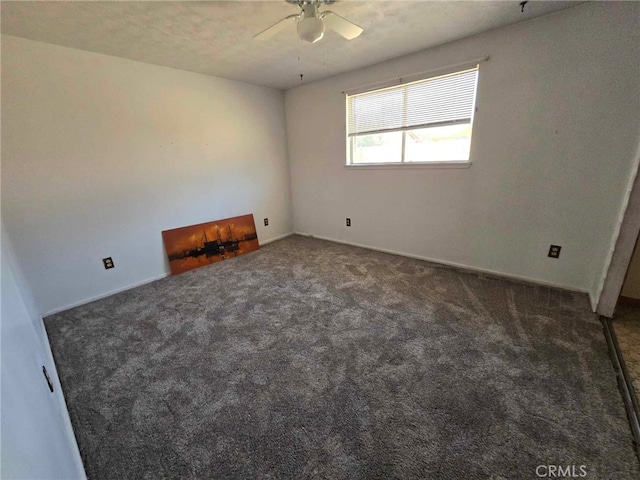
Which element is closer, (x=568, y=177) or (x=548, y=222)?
(x=568, y=177)

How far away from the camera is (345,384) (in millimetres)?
1582

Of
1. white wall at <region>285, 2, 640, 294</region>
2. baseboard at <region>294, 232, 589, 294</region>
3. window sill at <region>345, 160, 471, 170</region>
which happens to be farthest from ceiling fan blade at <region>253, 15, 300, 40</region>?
baseboard at <region>294, 232, 589, 294</region>

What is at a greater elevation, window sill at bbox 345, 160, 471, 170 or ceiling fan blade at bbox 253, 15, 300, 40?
ceiling fan blade at bbox 253, 15, 300, 40

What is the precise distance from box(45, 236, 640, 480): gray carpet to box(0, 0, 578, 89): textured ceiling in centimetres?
229

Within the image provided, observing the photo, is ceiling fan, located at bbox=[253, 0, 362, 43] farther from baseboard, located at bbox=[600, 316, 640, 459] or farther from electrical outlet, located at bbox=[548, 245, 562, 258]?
baseboard, located at bbox=[600, 316, 640, 459]

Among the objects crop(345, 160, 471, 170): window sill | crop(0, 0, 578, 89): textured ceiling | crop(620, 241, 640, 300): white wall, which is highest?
crop(0, 0, 578, 89): textured ceiling

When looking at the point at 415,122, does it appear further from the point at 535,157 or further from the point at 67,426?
the point at 67,426

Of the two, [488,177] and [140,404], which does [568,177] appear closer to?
[488,177]

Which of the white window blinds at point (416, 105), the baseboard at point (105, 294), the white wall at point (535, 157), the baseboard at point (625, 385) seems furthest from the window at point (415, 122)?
the baseboard at point (105, 294)

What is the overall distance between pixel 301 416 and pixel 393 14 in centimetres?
281

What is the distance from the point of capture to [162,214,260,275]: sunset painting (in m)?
3.25

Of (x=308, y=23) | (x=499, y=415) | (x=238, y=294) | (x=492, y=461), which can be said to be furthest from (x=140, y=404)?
(x=308, y=23)

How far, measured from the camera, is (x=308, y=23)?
63.9 inches

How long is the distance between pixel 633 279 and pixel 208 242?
4301 mm
